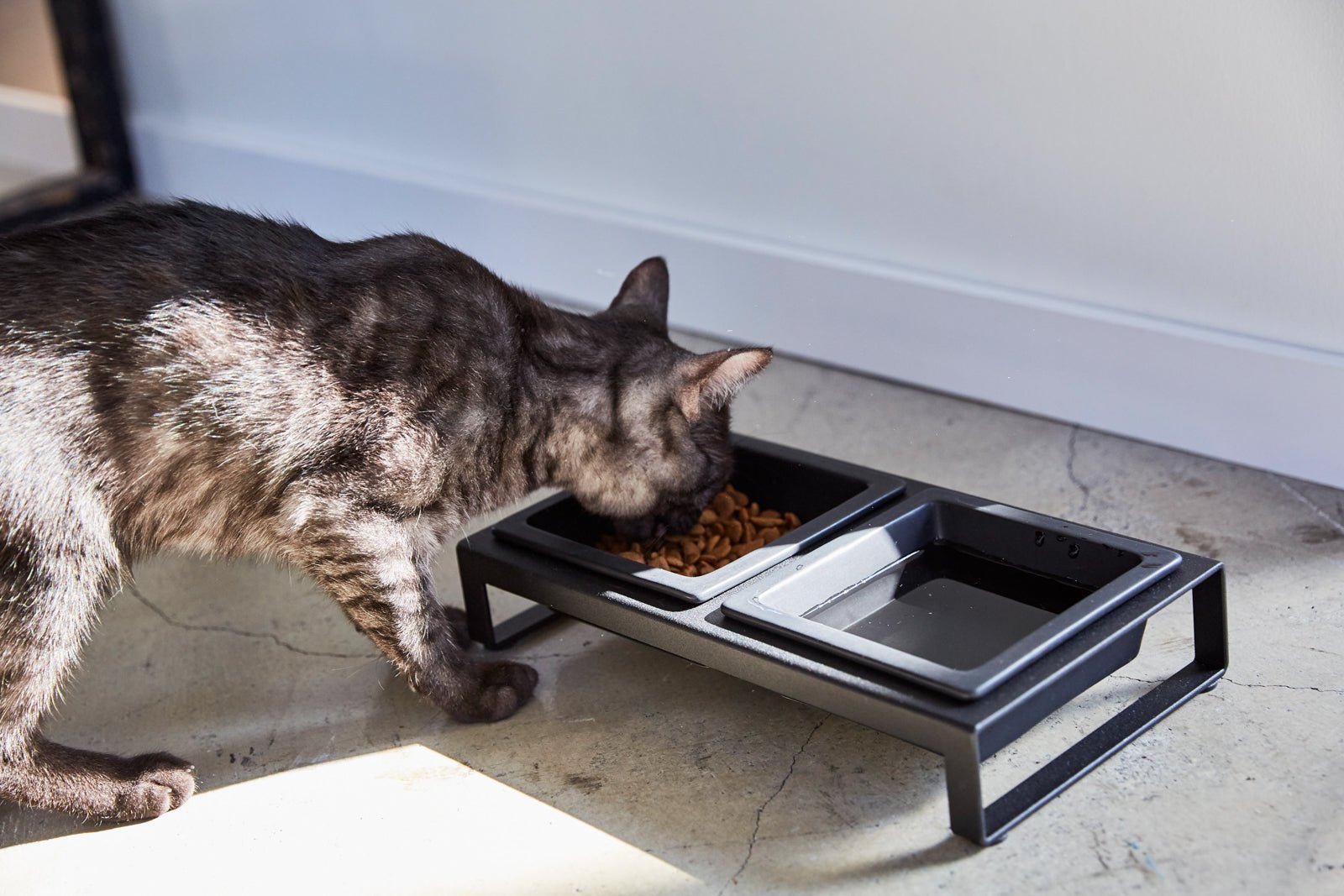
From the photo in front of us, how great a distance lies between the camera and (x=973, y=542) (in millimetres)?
2008

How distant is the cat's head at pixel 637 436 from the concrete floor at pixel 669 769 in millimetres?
239

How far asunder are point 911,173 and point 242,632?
59.4 inches

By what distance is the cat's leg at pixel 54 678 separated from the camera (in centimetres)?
176

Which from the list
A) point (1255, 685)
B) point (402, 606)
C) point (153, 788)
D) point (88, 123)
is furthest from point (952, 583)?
point (88, 123)

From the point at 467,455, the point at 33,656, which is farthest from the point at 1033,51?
the point at 33,656

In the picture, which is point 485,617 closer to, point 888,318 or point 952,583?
point 952,583

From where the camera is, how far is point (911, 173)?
277 centimetres

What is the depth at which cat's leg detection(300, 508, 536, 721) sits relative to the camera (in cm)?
189

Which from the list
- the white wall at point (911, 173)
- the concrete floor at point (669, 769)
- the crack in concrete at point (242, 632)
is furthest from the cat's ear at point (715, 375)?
the white wall at point (911, 173)

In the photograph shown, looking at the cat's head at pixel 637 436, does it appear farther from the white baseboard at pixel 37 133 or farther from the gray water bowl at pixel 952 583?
the white baseboard at pixel 37 133

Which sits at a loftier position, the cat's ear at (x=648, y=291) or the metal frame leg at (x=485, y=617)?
the cat's ear at (x=648, y=291)

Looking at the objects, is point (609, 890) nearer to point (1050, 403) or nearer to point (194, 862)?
point (194, 862)

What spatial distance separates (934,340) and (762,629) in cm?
123

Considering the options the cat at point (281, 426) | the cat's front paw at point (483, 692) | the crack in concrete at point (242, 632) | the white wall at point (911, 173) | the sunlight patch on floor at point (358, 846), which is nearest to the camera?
the sunlight patch on floor at point (358, 846)
